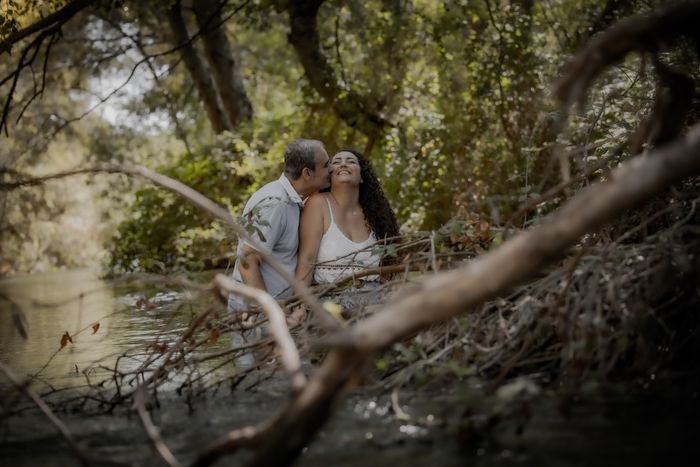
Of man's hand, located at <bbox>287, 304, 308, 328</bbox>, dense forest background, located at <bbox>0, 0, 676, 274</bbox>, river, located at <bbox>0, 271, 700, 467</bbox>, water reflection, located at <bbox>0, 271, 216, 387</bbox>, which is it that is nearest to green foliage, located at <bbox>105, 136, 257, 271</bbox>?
dense forest background, located at <bbox>0, 0, 676, 274</bbox>

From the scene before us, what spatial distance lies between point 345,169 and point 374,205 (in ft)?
1.77

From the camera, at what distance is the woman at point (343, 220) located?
665cm

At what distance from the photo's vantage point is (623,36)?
314cm

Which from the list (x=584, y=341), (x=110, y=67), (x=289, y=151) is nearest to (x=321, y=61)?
(x=289, y=151)

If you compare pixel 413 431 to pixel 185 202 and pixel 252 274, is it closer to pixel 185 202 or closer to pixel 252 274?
pixel 252 274

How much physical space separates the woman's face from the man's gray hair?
202 mm

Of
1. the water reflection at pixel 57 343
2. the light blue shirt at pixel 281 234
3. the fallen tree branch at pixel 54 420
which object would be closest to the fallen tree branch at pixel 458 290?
the fallen tree branch at pixel 54 420

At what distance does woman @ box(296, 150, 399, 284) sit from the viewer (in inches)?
262

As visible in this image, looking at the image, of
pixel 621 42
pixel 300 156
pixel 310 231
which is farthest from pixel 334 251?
pixel 621 42

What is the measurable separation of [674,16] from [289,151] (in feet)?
13.9

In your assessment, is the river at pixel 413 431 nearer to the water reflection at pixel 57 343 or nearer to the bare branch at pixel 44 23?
the water reflection at pixel 57 343

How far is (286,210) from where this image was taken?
22.3 ft

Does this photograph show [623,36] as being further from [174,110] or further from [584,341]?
[174,110]

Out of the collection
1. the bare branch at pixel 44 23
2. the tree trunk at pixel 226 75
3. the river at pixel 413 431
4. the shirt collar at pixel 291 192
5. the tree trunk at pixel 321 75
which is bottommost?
the river at pixel 413 431
